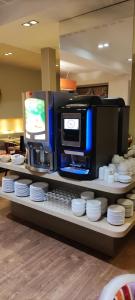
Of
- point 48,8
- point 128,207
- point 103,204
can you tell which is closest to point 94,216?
point 103,204

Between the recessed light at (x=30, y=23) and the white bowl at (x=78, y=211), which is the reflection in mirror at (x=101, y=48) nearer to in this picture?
the recessed light at (x=30, y=23)

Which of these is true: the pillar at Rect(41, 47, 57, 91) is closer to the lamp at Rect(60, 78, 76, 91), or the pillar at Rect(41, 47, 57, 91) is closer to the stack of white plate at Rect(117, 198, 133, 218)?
the lamp at Rect(60, 78, 76, 91)

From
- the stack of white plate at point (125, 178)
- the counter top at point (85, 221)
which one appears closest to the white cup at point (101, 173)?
the stack of white plate at point (125, 178)

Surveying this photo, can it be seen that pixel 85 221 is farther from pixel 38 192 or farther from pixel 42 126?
pixel 42 126

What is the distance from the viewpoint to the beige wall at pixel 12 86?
643 cm

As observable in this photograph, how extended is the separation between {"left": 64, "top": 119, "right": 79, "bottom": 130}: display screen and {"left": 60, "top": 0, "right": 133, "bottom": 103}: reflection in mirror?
4.17ft

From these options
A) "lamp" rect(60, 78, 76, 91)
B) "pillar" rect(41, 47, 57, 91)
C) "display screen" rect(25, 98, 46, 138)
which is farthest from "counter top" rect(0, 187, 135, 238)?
"pillar" rect(41, 47, 57, 91)

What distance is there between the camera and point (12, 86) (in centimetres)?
668

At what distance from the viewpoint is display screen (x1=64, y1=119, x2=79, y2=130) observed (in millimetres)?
1882

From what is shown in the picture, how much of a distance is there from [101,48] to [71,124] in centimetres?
150

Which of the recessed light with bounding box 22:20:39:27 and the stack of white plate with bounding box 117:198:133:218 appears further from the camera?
the recessed light with bounding box 22:20:39:27

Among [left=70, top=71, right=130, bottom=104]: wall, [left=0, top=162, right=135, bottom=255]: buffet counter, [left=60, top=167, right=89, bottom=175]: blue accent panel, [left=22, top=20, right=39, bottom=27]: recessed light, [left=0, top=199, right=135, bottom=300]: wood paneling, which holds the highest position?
[left=22, top=20, right=39, bottom=27]: recessed light

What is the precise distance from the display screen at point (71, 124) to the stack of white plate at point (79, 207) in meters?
0.65

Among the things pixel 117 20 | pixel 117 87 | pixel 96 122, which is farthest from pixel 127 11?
pixel 96 122
